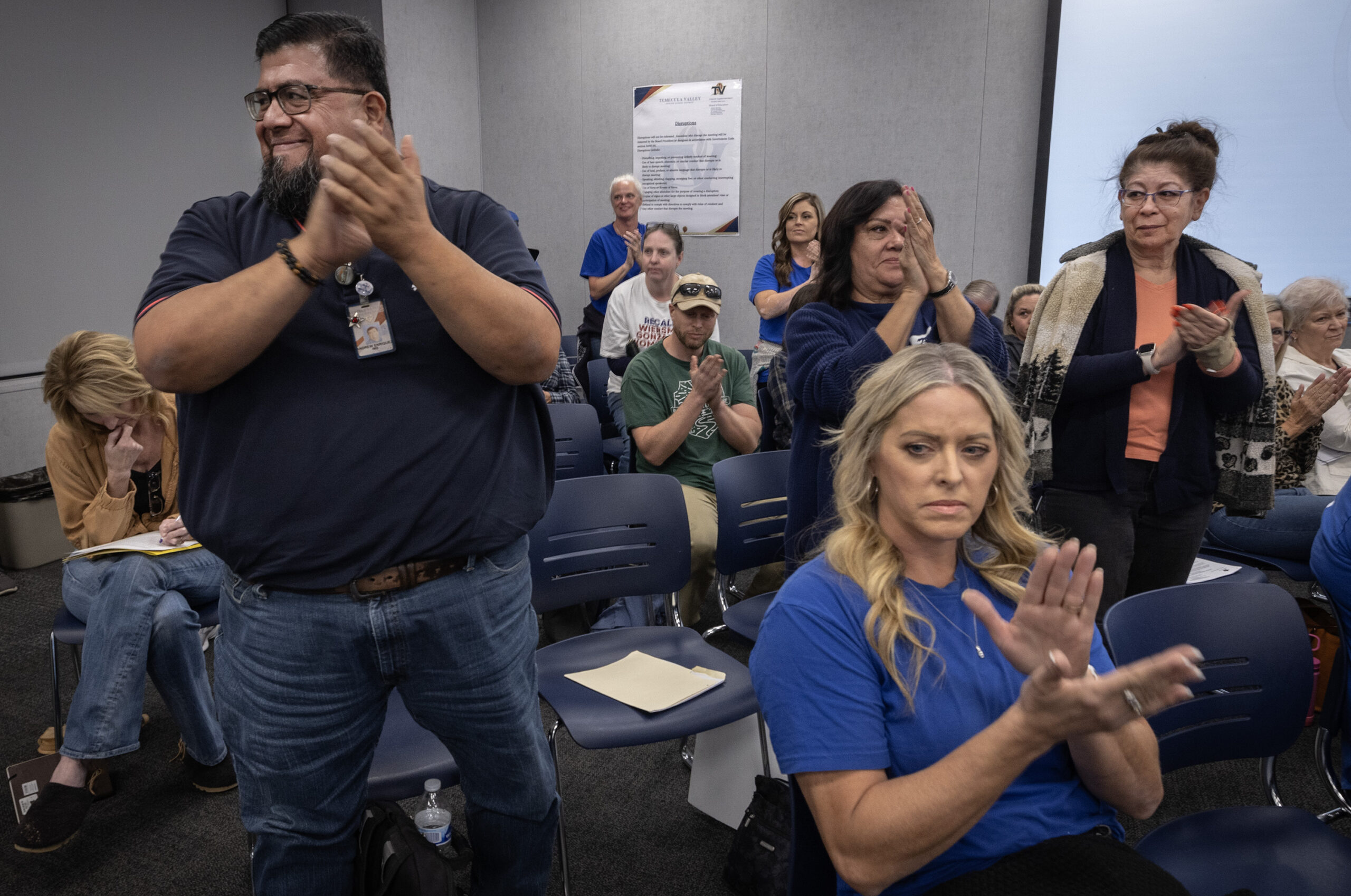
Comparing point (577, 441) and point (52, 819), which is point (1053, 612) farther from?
point (577, 441)

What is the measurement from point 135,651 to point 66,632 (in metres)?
0.26

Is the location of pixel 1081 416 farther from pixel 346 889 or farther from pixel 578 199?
pixel 578 199

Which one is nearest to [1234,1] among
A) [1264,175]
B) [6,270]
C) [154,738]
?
[1264,175]

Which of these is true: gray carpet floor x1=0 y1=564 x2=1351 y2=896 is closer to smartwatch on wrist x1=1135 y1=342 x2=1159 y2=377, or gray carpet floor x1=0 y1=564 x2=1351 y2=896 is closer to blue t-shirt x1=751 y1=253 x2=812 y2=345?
smartwatch on wrist x1=1135 y1=342 x2=1159 y2=377

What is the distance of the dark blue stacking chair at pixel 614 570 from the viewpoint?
1991mm

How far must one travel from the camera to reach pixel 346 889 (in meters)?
1.33

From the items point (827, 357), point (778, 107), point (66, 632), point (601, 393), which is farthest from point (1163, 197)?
point (778, 107)

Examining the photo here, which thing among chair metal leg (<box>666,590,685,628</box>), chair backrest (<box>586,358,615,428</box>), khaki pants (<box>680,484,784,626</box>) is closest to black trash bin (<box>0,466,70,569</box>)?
chair backrest (<box>586,358,615,428</box>)

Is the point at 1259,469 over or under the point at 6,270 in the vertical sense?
under

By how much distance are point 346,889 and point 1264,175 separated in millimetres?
5119

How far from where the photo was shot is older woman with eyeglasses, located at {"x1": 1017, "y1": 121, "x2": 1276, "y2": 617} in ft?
6.28

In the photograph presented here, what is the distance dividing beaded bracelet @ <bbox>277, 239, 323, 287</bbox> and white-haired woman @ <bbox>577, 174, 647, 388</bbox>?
3.89 metres

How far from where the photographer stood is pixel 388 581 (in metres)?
1.19

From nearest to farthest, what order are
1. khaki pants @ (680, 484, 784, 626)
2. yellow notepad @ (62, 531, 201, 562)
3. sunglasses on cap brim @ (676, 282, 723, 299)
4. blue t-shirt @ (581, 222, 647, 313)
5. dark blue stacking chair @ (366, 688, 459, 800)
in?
1. dark blue stacking chair @ (366, 688, 459, 800)
2. yellow notepad @ (62, 531, 201, 562)
3. khaki pants @ (680, 484, 784, 626)
4. sunglasses on cap brim @ (676, 282, 723, 299)
5. blue t-shirt @ (581, 222, 647, 313)
